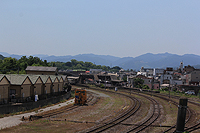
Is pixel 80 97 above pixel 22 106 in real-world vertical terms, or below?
above

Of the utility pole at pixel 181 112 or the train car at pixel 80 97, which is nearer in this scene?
the utility pole at pixel 181 112

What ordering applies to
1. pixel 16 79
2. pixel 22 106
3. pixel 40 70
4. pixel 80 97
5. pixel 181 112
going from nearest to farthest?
1. pixel 181 112
2. pixel 22 106
3. pixel 16 79
4. pixel 80 97
5. pixel 40 70

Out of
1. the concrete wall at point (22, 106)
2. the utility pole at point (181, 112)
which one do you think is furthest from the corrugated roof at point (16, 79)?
the utility pole at point (181, 112)

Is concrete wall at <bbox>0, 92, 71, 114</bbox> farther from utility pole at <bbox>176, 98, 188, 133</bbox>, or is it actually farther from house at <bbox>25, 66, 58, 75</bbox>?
house at <bbox>25, 66, 58, 75</bbox>

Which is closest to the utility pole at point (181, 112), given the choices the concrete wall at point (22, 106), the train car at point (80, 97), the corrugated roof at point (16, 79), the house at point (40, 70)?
the concrete wall at point (22, 106)

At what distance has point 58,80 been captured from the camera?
45.1m

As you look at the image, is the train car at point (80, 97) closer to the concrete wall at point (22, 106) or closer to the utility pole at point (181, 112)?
the concrete wall at point (22, 106)

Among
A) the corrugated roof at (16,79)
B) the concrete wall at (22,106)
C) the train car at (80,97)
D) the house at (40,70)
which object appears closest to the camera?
the concrete wall at (22,106)

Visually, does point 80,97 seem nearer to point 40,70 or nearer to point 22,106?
point 22,106

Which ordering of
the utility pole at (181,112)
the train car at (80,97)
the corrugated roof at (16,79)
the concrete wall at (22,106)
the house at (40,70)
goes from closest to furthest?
the utility pole at (181,112) → the concrete wall at (22,106) → the corrugated roof at (16,79) → the train car at (80,97) → the house at (40,70)

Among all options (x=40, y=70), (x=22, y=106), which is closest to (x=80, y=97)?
(x=22, y=106)

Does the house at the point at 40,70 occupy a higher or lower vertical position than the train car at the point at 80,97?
higher

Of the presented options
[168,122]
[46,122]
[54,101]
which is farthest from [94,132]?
[54,101]

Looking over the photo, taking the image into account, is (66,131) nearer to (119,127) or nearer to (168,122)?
(119,127)
